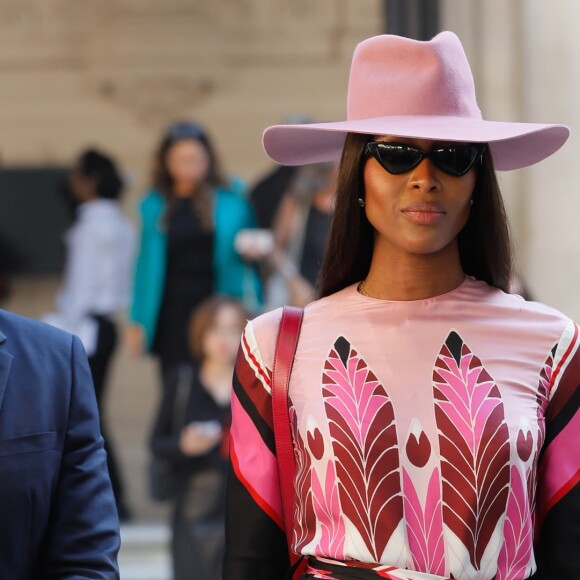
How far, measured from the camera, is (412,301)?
3014 mm

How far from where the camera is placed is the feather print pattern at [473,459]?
2.80 metres

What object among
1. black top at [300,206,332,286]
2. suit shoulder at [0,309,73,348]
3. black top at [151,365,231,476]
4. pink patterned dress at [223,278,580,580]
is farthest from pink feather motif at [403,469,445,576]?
black top at [300,206,332,286]

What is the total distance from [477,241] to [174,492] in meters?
3.68

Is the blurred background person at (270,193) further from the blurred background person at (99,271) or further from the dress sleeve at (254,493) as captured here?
the dress sleeve at (254,493)

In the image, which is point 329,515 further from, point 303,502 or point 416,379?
point 416,379

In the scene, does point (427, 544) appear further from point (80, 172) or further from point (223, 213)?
point (80, 172)

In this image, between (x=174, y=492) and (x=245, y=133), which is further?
(x=245, y=133)

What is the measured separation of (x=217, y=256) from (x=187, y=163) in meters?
0.45

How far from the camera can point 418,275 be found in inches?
118

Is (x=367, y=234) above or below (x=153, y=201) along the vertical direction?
above

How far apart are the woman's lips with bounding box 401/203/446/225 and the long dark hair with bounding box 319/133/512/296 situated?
0.14 meters

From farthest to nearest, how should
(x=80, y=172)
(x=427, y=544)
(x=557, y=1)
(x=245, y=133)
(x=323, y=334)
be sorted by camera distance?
1. (x=245, y=133)
2. (x=80, y=172)
3. (x=557, y=1)
4. (x=323, y=334)
5. (x=427, y=544)

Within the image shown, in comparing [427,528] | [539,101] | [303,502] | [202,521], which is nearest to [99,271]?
[202,521]


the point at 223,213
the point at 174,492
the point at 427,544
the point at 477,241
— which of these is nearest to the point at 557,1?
the point at 223,213
